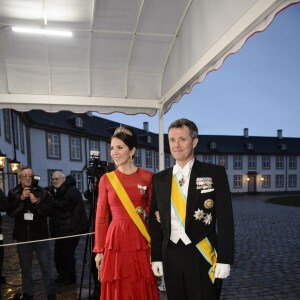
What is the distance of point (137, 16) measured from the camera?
12.1 ft

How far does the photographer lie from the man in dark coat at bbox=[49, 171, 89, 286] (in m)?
0.65

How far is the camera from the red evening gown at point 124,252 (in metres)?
2.68

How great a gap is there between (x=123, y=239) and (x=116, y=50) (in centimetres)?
285

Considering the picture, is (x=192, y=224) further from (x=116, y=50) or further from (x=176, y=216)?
(x=116, y=50)

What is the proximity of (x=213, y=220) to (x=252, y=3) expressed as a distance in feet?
5.70

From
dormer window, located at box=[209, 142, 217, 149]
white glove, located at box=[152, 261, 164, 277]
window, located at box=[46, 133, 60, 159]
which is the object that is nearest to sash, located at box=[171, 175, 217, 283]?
white glove, located at box=[152, 261, 164, 277]

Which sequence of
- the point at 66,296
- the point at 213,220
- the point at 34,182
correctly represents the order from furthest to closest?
the point at 66,296, the point at 34,182, the point at 213,220

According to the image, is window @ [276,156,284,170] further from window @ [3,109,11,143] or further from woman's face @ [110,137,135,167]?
woman's face @ [110,137,135,167]

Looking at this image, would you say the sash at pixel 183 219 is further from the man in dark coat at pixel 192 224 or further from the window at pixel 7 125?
the window at pixel 7 125

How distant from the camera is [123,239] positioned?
8.86ft

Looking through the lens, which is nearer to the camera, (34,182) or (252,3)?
(252,3)

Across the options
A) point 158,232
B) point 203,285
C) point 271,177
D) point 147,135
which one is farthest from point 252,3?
point 271,177

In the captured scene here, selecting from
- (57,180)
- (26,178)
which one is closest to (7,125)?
(57,180)

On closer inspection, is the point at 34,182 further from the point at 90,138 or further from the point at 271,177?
the point at 271,177
